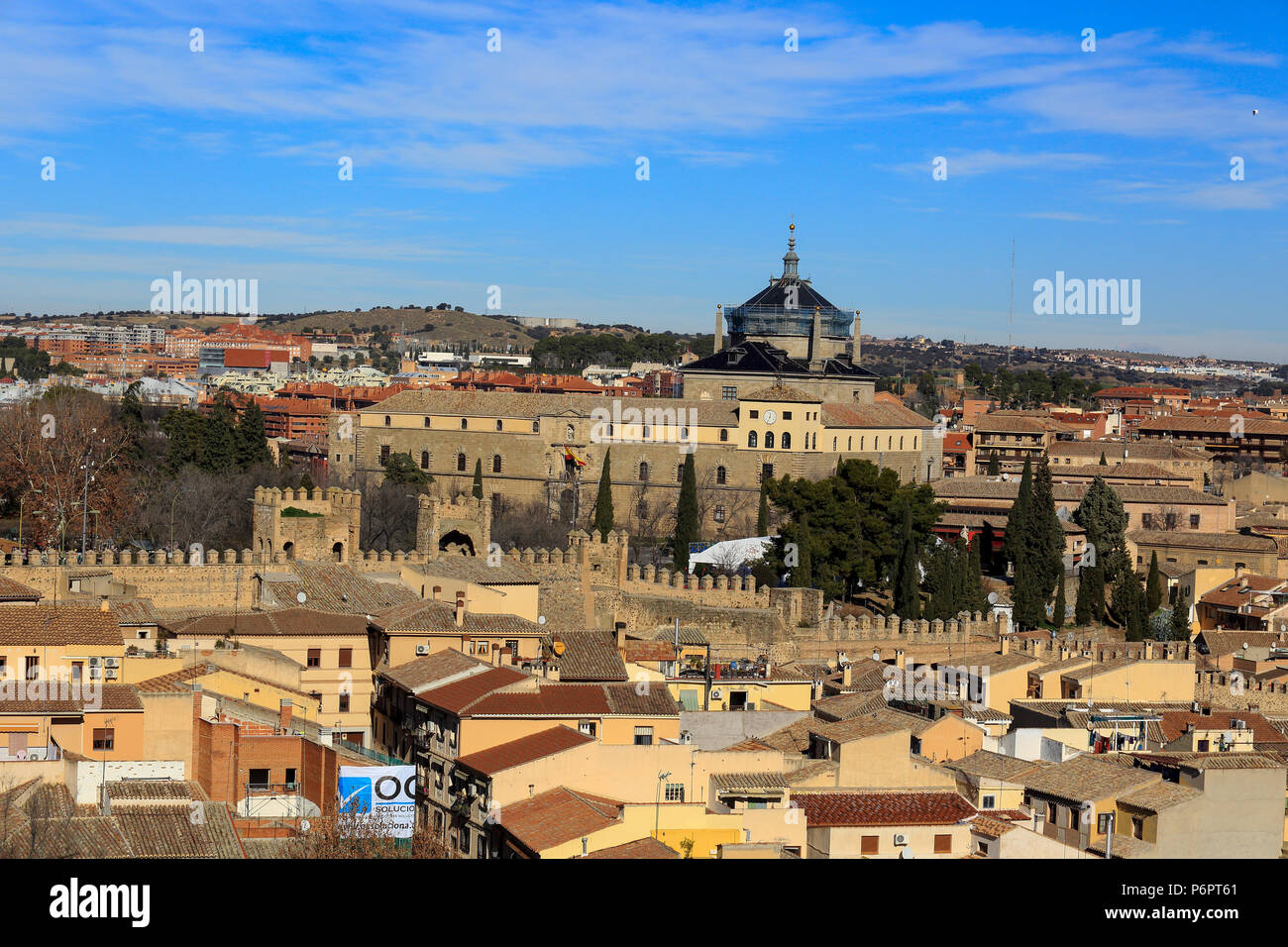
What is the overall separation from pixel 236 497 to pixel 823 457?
12823mm

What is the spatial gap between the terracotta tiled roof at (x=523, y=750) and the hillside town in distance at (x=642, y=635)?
0.05m

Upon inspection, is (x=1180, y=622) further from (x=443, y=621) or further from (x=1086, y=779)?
(x=1086, y=779)

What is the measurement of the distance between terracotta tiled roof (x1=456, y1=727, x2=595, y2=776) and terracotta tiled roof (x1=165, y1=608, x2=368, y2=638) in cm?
464

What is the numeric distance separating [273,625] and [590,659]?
10.5ft

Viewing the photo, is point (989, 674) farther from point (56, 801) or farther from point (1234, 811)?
point (56, 801)

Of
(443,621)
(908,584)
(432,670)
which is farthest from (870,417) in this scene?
(432,670)

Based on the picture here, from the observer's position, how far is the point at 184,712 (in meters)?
12.4

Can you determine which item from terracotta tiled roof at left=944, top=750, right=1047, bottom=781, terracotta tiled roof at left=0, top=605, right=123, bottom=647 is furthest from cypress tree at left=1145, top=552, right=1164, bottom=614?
terracotta tiled roof at left=0, top=605, right=123, bottom=647

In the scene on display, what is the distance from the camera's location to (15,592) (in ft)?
56.0

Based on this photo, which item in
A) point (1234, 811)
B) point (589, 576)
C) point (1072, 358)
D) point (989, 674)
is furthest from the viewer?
point (1072, 358)

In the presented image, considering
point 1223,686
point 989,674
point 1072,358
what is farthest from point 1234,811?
point 1072,358

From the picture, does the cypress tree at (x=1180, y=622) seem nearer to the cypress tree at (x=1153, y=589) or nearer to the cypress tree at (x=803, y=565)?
the cypress tree at (x=1153, y=589)

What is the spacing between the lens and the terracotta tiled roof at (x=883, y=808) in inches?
446
